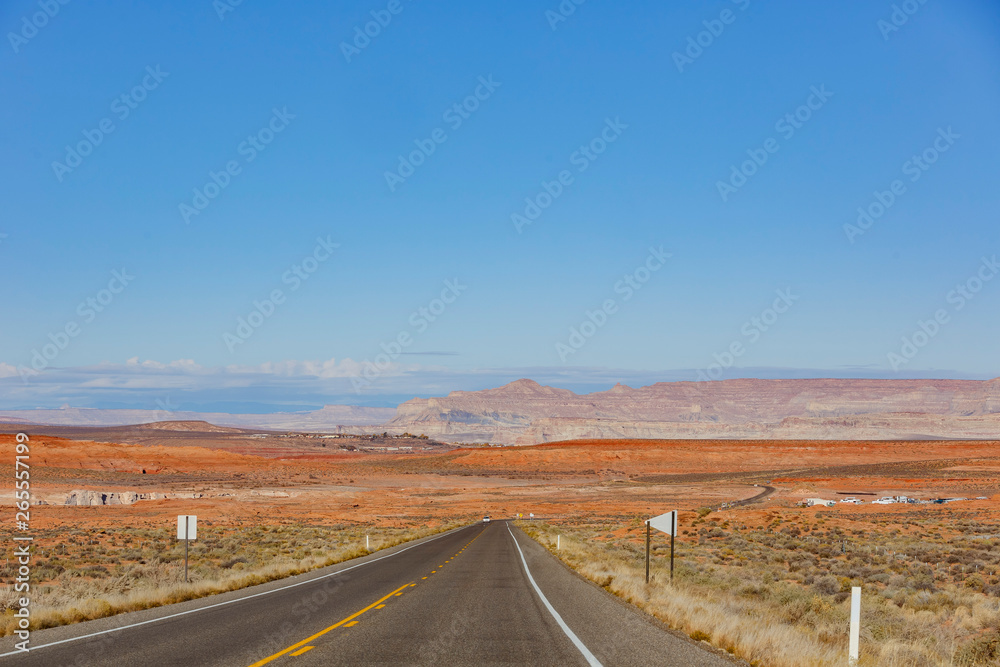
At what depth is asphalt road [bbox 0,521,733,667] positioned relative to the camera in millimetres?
9375

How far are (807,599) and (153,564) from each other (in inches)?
899

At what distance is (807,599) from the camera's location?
1647 cm

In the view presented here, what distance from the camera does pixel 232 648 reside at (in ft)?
32.9

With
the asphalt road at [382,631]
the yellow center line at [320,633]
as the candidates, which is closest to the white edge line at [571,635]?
the asphalt road at [382,631]

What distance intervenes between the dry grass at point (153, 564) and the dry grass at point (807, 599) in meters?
9.92

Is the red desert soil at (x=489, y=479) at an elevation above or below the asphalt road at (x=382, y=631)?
below

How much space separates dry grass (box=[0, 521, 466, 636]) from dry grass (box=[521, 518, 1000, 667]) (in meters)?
9.92

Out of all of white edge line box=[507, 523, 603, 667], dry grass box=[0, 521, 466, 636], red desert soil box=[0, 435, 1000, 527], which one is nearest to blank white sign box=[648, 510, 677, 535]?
white edge line box=[507, 523, 603, 667]

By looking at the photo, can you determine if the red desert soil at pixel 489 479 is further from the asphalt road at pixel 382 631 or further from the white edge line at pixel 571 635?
the asphalt road at pixel 382 631

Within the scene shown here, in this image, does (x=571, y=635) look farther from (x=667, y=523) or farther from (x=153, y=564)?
(x=153, y=564)

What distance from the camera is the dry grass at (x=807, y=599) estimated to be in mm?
10625

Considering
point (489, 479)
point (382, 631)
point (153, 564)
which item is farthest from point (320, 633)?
point (489, 479)

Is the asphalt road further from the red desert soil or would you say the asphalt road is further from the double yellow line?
the red desert soil

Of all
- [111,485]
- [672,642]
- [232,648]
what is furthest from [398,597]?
[111,485]
